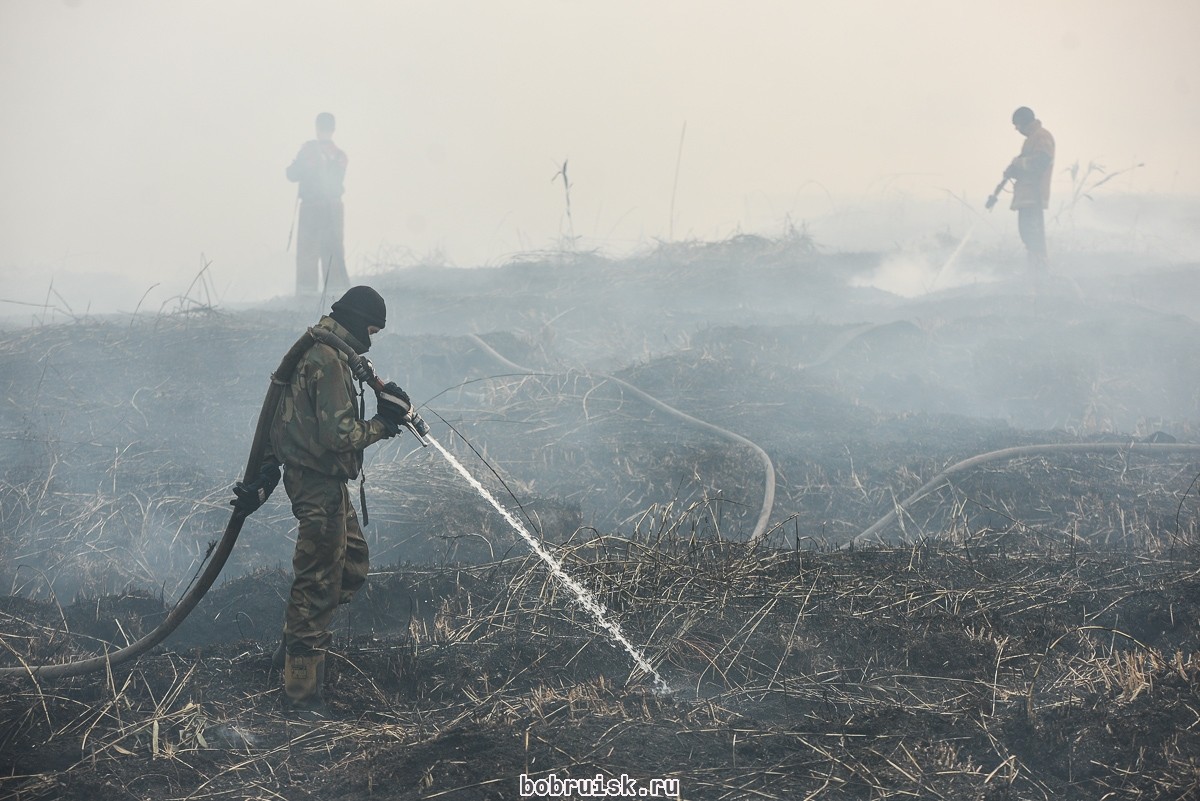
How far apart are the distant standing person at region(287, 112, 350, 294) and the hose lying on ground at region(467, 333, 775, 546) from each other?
431 cm

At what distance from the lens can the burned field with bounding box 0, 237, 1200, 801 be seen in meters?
3.59

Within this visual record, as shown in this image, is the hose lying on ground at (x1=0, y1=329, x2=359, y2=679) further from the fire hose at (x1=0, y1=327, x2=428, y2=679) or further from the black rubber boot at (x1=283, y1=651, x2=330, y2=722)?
the black rubber boot at (x1=283, y1=651, x2=330, y2=722)

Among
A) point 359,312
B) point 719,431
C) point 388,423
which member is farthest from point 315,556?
point 719,431

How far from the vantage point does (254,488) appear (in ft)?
14.0

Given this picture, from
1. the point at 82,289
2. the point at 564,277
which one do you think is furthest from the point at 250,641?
the point at 82,289

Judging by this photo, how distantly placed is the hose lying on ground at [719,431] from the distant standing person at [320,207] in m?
4.31

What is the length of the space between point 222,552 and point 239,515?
6.5 inches

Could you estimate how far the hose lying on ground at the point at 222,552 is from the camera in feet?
13.7

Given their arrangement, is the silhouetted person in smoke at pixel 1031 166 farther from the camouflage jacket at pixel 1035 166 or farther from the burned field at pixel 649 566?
the burned field at pixel 649 566

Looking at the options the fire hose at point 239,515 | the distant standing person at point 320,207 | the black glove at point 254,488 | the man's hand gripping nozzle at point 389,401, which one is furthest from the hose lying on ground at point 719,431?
the distant standing person at point 320,207

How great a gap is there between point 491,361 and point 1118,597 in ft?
25.6

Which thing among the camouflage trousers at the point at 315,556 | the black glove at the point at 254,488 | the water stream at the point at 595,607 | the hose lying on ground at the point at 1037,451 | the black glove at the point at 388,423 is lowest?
the hose lying on ground at the point at 1037,451

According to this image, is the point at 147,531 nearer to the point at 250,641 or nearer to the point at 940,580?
the point at 250,641

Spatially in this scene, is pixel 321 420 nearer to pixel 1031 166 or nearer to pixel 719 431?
pixel 719 431
